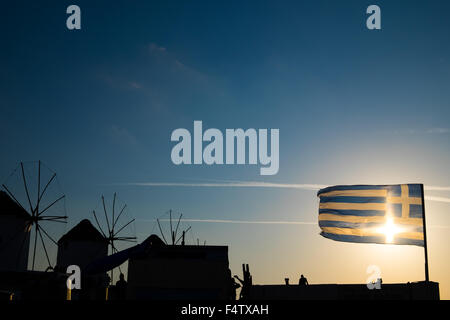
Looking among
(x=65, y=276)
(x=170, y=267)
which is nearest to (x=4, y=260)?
(x=65, y=276)

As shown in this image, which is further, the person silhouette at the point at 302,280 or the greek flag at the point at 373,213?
the person silhouette at the point at 302,280

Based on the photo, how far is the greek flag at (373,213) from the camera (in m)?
22.0

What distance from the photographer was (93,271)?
3091 cm

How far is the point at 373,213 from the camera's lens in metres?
23.1

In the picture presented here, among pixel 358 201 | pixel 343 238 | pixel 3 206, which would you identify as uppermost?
pixel 3 206

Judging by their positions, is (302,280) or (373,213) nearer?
(373,213)

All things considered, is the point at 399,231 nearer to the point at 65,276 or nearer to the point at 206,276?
the point at 206,276

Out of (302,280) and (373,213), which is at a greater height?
(373,213)

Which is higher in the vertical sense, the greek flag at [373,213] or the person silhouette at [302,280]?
the greek flag at [373,213]
